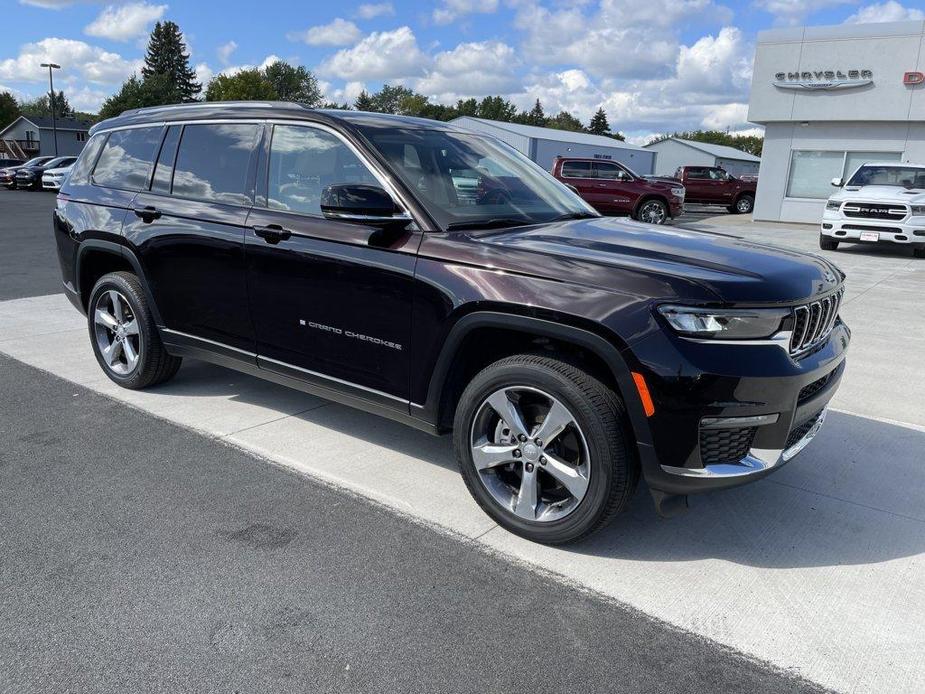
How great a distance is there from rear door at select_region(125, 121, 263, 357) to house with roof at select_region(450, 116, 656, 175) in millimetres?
36173

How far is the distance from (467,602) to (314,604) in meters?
0.56

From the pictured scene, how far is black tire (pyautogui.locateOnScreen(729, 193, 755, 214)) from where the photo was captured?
28.0 m

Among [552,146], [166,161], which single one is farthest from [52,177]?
[166,161]

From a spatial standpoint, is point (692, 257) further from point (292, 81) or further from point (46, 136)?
point (292, 81)

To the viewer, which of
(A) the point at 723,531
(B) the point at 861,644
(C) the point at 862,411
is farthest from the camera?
(C) the point at 862,411

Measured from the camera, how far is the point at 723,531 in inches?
136

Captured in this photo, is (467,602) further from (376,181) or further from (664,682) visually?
(376,181)

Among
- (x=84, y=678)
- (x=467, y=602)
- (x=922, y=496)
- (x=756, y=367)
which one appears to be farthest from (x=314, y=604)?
(x=922, y=496)

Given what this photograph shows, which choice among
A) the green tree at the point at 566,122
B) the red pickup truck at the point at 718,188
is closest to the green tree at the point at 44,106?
the green tree at the point at 566,122

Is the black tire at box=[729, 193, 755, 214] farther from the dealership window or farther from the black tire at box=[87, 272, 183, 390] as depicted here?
the black tire at box=[87, 272, 183, 390]

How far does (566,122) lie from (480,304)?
468ft

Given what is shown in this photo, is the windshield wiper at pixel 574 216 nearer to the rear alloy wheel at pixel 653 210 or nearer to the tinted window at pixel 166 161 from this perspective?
the tinted window at pixel 166 161

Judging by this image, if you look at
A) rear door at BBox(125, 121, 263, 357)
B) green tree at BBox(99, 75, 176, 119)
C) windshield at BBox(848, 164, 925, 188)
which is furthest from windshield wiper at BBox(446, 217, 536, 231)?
green tree at BBox(99, 75, 176, 119)

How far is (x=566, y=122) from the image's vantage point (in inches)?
5463
